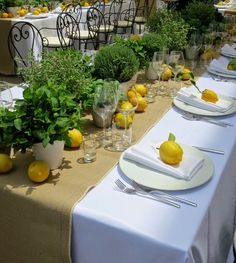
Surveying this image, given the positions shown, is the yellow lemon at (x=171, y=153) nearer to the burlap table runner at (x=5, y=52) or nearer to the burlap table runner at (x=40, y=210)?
the burlap table runner at (x=40, y=210)

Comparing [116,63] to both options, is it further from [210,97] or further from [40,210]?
[40,210]

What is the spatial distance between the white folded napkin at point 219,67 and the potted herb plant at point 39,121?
4.07ft

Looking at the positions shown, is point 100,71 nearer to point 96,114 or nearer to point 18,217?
point 96,114

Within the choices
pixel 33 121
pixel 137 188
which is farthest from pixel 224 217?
pixel 33 121

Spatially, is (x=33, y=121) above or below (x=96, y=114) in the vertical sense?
above

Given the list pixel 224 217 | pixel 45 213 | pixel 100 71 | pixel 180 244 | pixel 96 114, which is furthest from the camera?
pixel 100 71

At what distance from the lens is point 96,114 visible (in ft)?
3.98

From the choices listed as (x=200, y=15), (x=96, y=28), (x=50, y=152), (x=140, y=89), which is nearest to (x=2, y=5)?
(x=96, y=28)

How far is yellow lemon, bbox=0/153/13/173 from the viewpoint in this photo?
3.05 ft

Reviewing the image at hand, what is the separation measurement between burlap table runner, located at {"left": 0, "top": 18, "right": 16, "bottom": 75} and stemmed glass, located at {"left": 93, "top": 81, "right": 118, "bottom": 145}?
3.11 metres

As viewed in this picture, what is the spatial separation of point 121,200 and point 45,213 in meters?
A: 0.18

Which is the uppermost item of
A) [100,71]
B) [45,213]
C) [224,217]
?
[100,71]

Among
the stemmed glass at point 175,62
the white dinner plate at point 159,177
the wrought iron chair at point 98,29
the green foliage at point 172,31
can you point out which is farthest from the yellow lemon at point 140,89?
the wrought iron chair at point 98,29

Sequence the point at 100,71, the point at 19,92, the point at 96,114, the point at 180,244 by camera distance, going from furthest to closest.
Result: the point at 19,92, the point at 100,71, the point at 96,114, the point at 180,244
